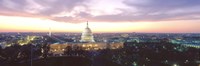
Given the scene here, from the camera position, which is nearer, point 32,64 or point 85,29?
point 32,64

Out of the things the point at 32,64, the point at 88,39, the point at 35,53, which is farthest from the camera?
the point at 88,39

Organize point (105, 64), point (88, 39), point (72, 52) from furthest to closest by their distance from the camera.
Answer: point (88, 39)
point (72, 52)
point (105, 64)

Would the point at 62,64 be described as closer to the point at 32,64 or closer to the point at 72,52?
the point at 32,64

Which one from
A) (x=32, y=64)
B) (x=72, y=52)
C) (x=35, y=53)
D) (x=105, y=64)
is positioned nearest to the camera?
(x=32, y=64)

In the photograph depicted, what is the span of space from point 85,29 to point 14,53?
238 ft

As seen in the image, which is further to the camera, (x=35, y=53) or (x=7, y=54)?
(x=35, y=53)

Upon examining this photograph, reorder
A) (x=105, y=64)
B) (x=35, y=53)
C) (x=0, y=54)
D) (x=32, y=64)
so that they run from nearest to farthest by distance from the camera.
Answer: (x=32, y=64), (x=105, y=64), (x=0, y=54), (x=35, y=53)

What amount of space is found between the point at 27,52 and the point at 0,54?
473cm

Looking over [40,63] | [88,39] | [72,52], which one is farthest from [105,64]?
[88,39]

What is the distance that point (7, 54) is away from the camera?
50.5 metres

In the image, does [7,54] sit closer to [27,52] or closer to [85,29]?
[27,52]

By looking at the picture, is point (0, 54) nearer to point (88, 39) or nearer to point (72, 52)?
point (72, 52)

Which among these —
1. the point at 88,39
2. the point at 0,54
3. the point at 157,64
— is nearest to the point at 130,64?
the point at 157,64

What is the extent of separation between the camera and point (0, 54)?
50250 millimetres
